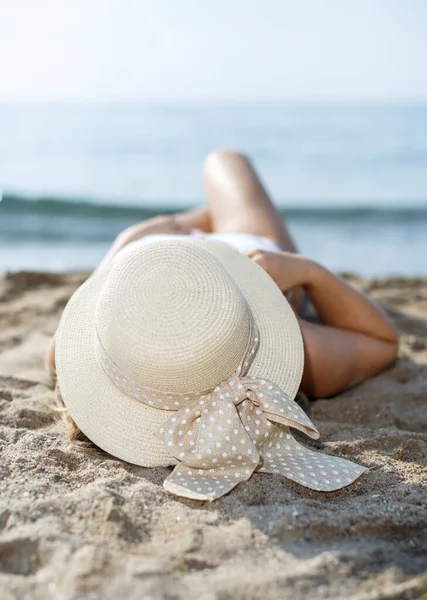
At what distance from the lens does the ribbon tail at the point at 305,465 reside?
79.8 inches

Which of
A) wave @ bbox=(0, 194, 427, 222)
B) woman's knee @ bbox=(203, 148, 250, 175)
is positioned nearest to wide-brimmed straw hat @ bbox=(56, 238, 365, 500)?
woman's knee @ bbox=(203, 148, 250, 175)

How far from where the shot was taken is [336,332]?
3.06m

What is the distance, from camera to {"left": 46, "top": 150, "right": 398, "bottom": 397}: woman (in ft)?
9.41

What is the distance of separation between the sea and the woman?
2.62 meters

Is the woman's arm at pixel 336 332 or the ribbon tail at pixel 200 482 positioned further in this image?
the woman's arm at pixel 336 332

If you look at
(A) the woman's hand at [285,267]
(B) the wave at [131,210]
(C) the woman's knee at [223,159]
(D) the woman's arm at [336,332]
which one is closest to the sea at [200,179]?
(B) the wave at [131,210]

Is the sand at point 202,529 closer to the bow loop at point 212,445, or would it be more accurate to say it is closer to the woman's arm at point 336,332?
the bow loop at point 212,445

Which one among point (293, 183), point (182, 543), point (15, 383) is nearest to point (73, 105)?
point (293, 183)

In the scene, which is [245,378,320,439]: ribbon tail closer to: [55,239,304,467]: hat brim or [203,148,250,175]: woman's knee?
[55,239,304,467]: hat brim

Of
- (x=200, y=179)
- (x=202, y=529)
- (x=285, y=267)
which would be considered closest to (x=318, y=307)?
(x=285, y=267)

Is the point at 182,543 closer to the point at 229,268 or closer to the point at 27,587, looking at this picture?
the point at 27,587

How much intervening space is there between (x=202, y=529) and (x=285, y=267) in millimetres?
1277

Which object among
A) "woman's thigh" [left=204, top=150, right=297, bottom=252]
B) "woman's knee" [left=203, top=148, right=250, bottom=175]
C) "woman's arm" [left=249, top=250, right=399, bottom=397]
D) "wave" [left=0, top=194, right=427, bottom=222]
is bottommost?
"wave" [left=0, top=194, right=427, bottom=222]

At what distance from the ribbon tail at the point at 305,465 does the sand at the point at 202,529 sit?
0.05 metres
